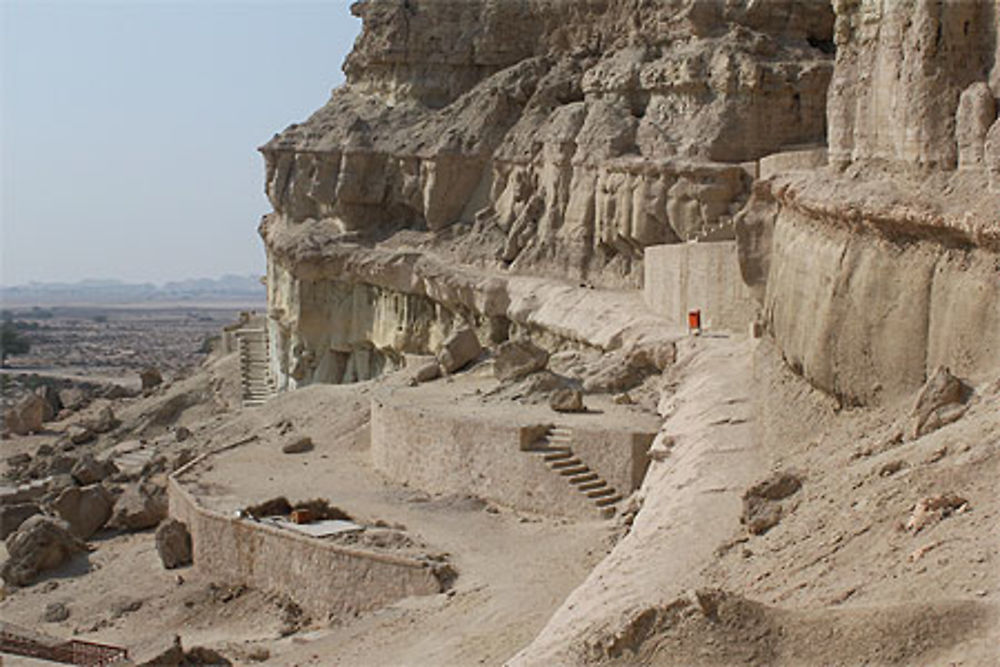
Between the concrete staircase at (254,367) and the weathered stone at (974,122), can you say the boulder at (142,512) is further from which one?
the weathered stone at (974,122)

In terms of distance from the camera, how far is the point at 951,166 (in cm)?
1003

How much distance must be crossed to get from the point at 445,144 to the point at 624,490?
16231 mm

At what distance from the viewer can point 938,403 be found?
8922 mm

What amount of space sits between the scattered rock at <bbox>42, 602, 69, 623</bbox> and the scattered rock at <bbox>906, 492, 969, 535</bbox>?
13.8 meters

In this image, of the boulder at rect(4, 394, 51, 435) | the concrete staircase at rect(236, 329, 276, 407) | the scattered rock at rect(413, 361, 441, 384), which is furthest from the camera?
the boulder at rect(4, 394, 51, 435)

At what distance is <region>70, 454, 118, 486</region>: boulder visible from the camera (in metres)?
25.6

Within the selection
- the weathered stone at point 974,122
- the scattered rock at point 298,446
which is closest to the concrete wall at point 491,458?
the scattered rock at point 298,446

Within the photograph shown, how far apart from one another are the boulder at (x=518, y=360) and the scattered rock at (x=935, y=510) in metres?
12.8

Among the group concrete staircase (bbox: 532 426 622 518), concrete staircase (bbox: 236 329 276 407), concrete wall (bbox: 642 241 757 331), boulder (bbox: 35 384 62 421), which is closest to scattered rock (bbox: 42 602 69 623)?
concrete staircase (bbox: 532 426 622 518)

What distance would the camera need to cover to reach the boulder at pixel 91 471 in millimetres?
25625

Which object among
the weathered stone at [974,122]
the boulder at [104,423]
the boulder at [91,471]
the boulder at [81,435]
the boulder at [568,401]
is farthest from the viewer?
the boulder at [104,423]

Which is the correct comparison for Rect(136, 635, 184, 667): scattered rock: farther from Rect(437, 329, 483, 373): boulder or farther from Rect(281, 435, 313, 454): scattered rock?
Rect(437, 329, 483, 373): boulder

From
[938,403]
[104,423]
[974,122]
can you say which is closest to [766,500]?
[938,403]

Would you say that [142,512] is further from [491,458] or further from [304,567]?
[491,458]
